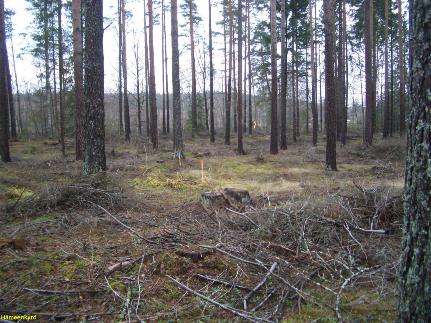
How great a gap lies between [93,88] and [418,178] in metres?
6.63

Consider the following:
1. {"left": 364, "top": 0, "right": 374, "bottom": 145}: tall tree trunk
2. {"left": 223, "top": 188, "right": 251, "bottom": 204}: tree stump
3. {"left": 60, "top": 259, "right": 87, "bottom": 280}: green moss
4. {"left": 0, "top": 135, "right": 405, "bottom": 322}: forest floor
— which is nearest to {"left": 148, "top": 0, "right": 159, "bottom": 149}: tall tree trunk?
{"left": 364, "top": 0, "right": 374, "bottom": 145}: tall tree trunk

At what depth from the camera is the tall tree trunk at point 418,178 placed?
1.82m

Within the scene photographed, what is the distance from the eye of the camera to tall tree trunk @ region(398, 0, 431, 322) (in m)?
1.82

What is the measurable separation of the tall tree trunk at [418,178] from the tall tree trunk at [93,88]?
6229 millimetres

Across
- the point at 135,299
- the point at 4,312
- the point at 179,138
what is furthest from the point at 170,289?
the point at 179,138

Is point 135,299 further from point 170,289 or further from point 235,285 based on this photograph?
Answer: point 235,285

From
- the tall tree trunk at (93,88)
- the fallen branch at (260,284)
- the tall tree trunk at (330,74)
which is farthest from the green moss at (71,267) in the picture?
the tall tree trunk at (330,74)

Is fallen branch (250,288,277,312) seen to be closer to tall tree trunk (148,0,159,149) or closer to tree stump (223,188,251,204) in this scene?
tree stump (223,188,251,204)

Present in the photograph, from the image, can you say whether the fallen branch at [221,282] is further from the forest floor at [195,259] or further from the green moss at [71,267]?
the green moss at [71,267]

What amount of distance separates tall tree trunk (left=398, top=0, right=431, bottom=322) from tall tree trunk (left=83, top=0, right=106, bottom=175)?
623cm

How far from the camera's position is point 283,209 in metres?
4.76

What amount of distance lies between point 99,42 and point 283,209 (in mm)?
5341

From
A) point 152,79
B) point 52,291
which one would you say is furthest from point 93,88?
point 152,79

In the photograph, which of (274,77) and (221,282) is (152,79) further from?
(221,282)
